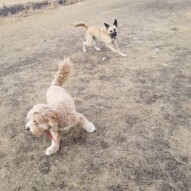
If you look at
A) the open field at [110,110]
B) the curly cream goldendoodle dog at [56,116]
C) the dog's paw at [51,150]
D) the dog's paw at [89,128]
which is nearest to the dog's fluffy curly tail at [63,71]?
the curly cream goldendoodle dog at [56,116]

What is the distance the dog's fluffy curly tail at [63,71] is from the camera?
4.38 m

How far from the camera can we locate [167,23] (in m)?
8.90

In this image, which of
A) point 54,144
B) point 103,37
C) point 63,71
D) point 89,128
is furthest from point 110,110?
point 103,37

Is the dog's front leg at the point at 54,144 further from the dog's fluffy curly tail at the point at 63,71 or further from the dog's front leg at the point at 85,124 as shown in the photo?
the dog's fluffy curly tail at the point at 63,71

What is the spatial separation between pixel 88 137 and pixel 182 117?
151cm

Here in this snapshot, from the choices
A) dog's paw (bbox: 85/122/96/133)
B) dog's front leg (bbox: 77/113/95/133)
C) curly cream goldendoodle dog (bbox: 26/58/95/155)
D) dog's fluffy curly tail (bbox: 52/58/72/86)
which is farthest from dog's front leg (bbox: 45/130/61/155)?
dog's fluffy curly tail (bbox: 52/58/72/86)

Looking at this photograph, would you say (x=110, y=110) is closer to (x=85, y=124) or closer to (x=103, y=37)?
(x=85, y=124)

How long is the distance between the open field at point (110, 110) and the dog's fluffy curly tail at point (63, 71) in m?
0.69

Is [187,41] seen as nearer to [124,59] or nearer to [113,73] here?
[124,59]

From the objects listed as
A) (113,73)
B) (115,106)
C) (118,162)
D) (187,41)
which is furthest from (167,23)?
(118,162)

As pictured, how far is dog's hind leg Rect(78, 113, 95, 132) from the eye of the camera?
4070 millimetres

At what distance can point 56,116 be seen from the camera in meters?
3.63

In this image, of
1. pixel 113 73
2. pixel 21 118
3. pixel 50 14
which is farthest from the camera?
pixel 50 14

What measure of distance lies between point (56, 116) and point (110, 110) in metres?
1.33
